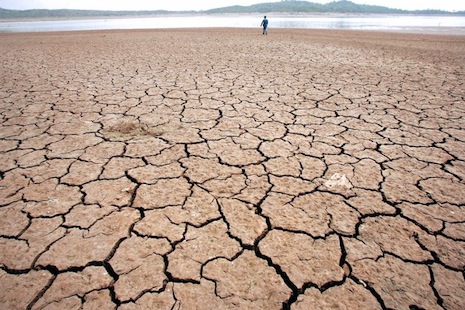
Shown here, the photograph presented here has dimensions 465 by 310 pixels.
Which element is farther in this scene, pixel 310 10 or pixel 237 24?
pixel 310 10

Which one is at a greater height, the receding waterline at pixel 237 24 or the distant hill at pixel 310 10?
the distant hill at pixel 310 10

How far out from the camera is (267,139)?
283 cm

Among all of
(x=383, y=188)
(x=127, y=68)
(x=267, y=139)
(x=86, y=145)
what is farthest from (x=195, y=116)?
(x=127, y=68)

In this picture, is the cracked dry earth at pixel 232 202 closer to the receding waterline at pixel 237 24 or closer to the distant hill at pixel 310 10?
the receding waterline at pixel 237 24

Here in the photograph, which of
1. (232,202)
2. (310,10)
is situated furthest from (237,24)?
(310,10)

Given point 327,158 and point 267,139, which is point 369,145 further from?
point 267,139

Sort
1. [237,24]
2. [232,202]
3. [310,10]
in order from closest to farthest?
[232,202], [237,24], [310,10]

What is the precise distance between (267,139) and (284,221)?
1.24 m

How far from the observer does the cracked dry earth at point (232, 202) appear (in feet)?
4.42

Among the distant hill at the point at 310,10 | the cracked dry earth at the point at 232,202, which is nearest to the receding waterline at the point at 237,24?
the cracked dry earth at the point at 232,202

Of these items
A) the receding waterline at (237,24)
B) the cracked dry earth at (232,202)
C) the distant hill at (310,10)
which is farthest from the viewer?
the distant hill at (310,10)

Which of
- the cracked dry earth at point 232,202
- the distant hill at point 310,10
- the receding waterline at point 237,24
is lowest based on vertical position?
the cracked dry earth at point 232,202

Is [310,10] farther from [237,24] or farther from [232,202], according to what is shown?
[232,202]

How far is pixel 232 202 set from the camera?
1932mm
